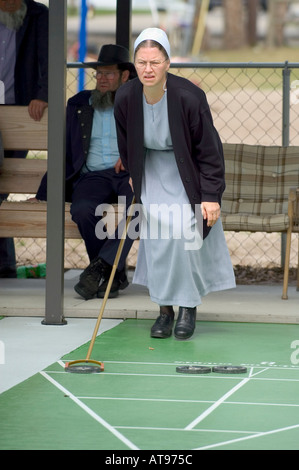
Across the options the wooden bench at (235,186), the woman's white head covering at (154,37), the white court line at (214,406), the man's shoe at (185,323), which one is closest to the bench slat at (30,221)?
the wooden bench at (235,186)

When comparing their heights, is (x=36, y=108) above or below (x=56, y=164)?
above

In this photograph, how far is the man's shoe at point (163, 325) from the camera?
24.2 ft

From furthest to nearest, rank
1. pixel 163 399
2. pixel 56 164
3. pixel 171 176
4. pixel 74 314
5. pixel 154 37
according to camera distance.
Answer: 1. pixel 74 314
2. pixel 56 164
3. pixel 171 176
4. pixel 154 37
5. pixel 163 399

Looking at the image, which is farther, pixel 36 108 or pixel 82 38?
pixel 82 38

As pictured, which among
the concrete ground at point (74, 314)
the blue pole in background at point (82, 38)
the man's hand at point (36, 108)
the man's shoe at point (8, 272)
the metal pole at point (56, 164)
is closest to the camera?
the concrete ground at point (74, 314)

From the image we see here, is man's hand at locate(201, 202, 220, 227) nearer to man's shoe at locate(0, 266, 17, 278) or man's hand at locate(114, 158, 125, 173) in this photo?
man's hand at locate(114, 158, 125, 173)

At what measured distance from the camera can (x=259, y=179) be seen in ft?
32.0

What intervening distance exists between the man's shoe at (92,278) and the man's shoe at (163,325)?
106 cm

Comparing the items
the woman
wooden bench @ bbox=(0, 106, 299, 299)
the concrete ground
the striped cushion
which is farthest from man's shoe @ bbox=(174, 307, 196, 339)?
the striped cushion

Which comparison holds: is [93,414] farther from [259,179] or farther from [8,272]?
[259,179]

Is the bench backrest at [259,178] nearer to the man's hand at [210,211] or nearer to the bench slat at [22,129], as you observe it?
the bench slat at [22,129]

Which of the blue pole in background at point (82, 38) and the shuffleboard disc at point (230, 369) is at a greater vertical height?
the blue pole in background at point (82, 38)

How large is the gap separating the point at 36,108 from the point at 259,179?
1992 millimetres

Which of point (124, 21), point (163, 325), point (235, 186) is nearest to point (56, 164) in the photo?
point (163, 325)
